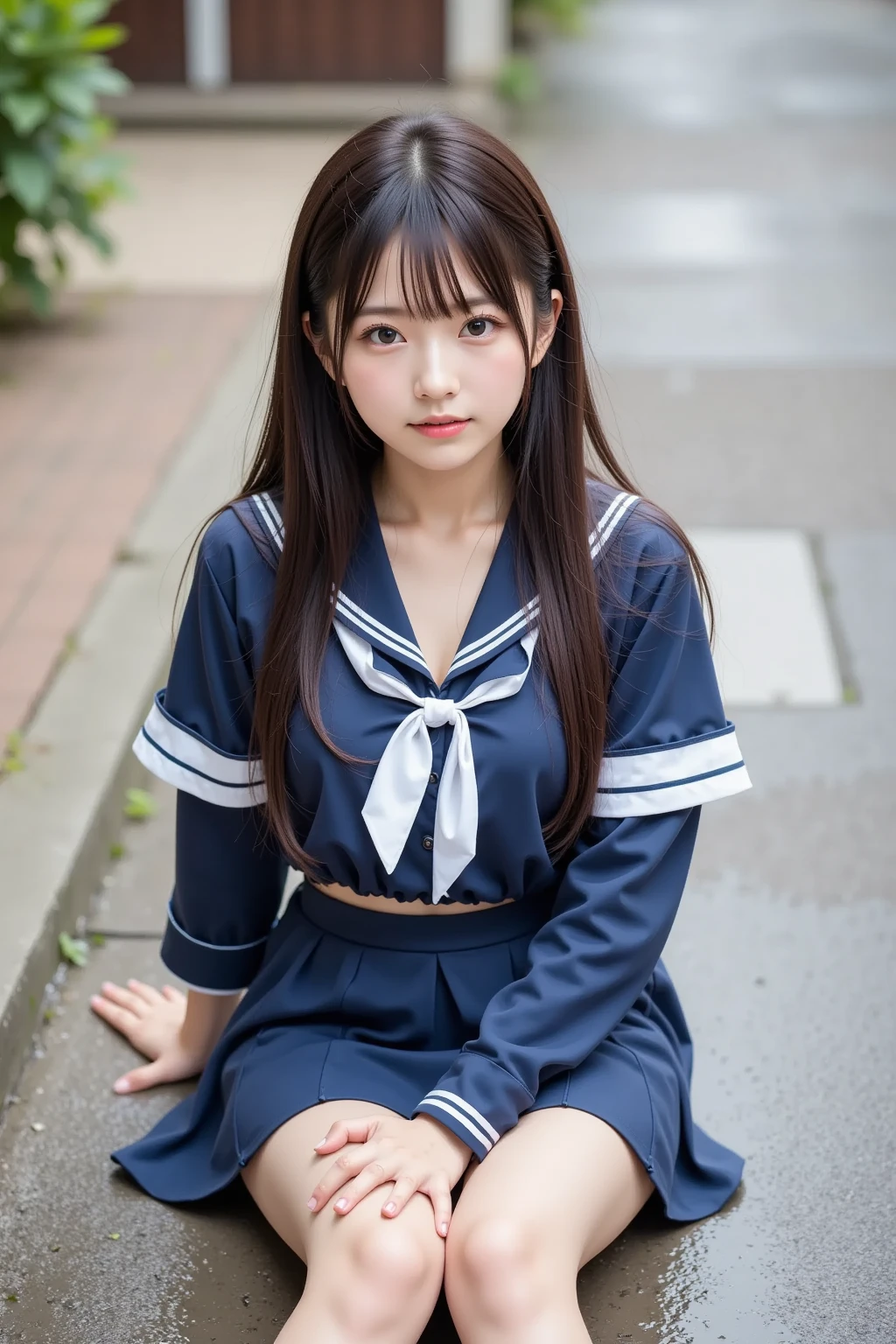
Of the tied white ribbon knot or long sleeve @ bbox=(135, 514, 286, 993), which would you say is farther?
long sleeve @ bbox=(135, 514, 286, 993)

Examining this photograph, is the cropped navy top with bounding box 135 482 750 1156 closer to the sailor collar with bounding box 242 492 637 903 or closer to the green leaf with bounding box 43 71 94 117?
the sailor collar with bounding box 242 492 637 903

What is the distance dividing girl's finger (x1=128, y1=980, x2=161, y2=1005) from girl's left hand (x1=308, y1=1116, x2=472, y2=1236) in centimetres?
78

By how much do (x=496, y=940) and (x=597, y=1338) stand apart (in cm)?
50

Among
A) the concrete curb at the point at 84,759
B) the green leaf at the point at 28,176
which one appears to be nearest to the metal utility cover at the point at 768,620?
the concrete curb at the point at 84,759

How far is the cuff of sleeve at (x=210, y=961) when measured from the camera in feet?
7.59

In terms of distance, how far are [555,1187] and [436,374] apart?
36.3 inches

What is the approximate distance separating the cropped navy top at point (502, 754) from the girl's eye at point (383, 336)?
0.92 ft

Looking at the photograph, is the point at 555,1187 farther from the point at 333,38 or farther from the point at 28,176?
the point at 333,38

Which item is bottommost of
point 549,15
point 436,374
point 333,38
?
point 549,15

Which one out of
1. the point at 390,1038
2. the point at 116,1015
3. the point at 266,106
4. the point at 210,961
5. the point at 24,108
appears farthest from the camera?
the point at 266,106

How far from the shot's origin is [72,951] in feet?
9.36

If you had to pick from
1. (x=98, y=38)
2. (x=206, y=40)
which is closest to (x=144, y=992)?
(x=98, y=38)

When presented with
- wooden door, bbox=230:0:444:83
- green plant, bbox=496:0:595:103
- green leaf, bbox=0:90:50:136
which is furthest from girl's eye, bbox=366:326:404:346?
green plant, bbox=496:0:595:103

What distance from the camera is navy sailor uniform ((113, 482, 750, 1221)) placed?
2.01m
